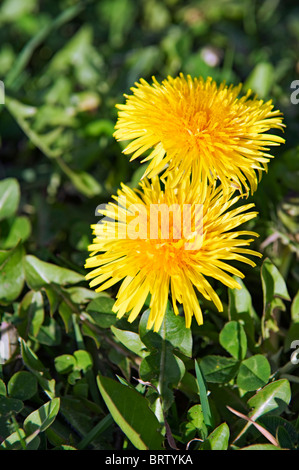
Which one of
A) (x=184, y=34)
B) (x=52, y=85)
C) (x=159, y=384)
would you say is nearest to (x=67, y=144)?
(x=52, y=85)

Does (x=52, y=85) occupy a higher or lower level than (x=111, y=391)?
higher

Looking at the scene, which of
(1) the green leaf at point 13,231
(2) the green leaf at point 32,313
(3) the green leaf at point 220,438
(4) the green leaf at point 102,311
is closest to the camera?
(3) the green leaf at point 220,438

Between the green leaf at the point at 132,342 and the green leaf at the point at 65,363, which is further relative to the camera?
the green leaf at the point at 65,363

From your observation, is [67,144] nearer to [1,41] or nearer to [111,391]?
[1,41]

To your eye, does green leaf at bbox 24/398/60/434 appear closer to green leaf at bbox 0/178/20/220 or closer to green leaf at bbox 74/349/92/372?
green leaf at bbox 74/349/92/372

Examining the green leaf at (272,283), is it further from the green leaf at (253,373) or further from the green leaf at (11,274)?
the green leaf at (11,274)

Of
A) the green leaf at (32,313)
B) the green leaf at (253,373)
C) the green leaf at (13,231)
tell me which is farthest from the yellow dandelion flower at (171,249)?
the green leaf at (13,231)

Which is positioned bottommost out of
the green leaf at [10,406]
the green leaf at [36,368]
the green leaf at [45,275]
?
the green leaf at [10,406]

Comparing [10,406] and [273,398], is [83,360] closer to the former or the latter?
[10,406]
